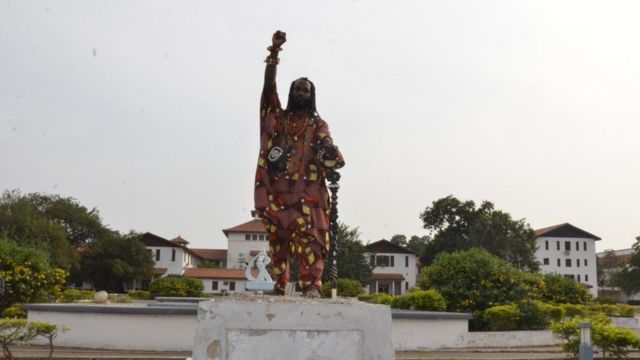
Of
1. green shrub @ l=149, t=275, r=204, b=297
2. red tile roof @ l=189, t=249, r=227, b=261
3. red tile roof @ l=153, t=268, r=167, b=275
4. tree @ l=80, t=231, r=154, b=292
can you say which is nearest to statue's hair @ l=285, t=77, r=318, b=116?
green shrub @ l=149, t=275, r=204, b=297

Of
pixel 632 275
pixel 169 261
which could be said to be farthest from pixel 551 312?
pixel 169 261

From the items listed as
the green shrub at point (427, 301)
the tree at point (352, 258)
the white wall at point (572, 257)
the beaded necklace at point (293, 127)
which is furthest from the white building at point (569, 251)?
the beaded necklace at point (293, 127)

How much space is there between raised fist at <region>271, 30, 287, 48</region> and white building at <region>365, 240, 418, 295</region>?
179 feet

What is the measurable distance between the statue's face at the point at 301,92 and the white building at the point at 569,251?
64.8m

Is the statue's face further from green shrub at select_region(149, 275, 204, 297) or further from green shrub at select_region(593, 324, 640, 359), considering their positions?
green shrub at select_region(149, 275, 204, 297)

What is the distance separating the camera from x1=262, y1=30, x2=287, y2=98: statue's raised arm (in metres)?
6.27

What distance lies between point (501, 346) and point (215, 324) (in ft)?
38.6

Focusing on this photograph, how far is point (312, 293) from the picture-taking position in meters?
5.96

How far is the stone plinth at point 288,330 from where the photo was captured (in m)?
5.21

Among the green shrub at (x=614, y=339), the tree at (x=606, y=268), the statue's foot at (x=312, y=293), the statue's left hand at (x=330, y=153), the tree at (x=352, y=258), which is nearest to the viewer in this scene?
the statue's foot at (x=312, y=293)

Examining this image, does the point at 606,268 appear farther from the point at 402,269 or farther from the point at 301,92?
the point at 301,92

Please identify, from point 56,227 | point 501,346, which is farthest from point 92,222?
point 501,346

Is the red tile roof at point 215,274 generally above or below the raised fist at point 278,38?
below

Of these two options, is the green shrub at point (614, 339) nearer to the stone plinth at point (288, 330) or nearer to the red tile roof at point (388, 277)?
the stone plinth at point (288, 330)
